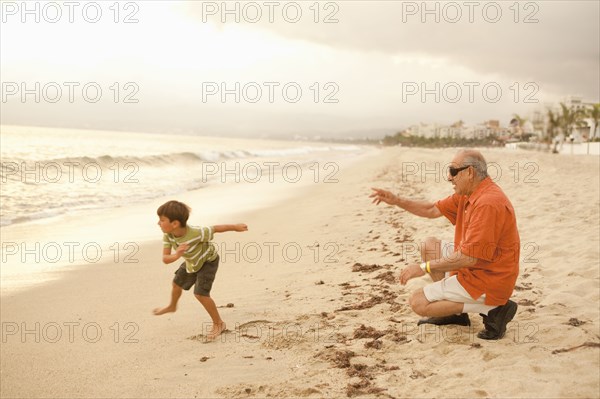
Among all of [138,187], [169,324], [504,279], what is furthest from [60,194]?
[504,279]

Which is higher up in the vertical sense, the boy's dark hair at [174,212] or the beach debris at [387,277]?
the boy's dark hair at [174,212]

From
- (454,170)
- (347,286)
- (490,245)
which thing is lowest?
(347,286)

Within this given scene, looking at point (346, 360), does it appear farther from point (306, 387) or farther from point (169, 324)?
point (169, 324)

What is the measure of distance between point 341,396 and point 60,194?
542 inches

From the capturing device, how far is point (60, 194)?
47.0 ft

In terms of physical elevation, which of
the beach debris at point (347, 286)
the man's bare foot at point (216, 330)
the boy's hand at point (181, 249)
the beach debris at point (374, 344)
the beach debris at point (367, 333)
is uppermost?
the boy's hand at point (181, 249)

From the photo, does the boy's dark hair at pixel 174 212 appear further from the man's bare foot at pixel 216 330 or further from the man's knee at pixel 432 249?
the man's knee at pixel 432 249

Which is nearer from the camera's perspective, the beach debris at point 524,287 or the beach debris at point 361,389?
the beach debris at point 361,389

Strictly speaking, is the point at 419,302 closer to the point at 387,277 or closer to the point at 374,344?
the point at 374,344

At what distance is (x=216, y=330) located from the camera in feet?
14.4

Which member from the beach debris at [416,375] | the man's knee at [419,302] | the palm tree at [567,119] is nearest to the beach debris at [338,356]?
the beach debris at [416,375]

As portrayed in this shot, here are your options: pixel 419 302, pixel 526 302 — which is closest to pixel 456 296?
pixel 419 302

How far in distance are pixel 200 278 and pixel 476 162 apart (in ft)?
8.91

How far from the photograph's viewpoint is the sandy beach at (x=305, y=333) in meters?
3.28
